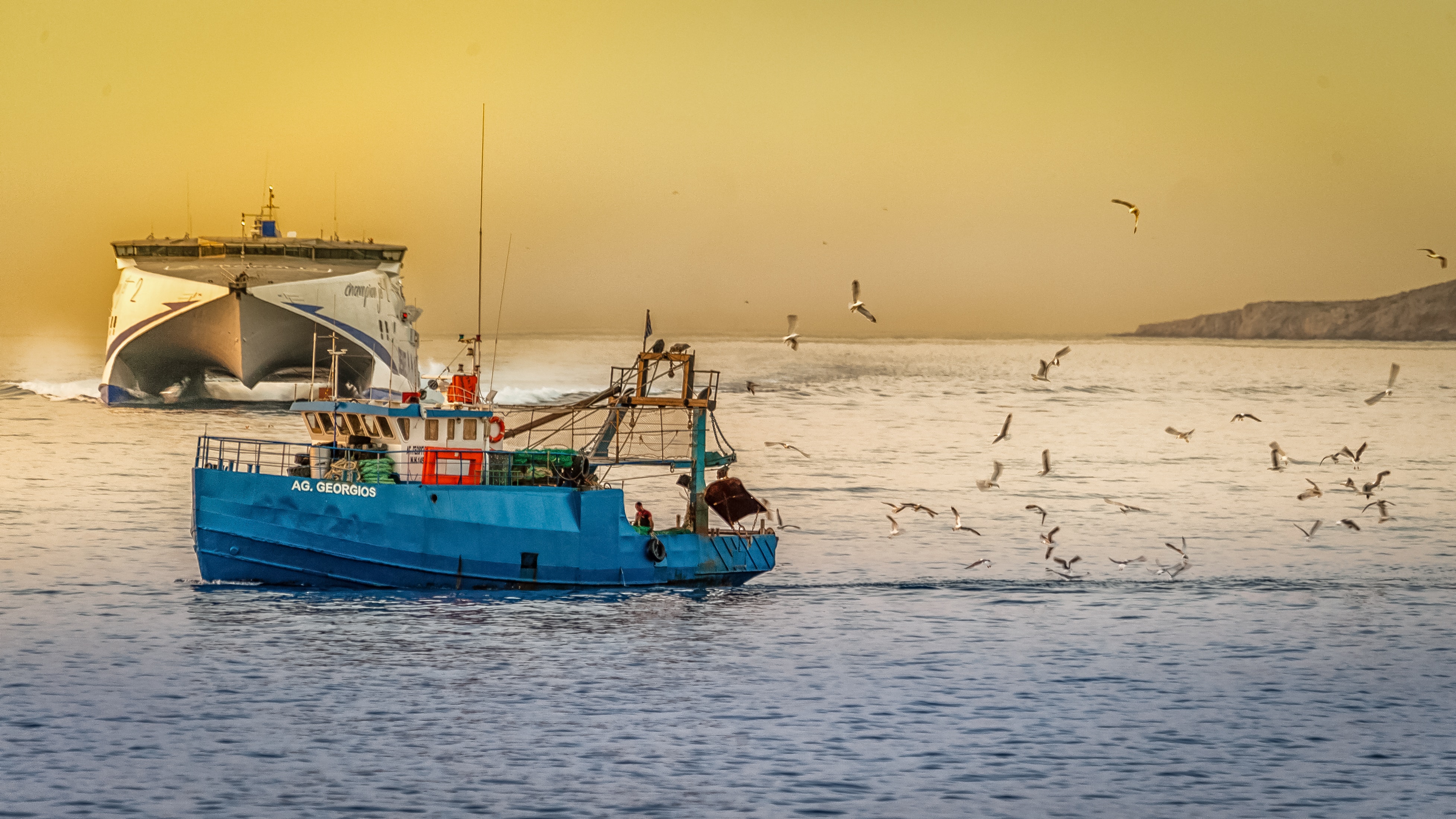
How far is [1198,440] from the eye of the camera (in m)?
105

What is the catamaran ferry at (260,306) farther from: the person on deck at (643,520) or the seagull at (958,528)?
the person on deck at (643,520)

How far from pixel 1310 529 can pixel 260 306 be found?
65410 mm

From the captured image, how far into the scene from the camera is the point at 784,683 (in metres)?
28.1

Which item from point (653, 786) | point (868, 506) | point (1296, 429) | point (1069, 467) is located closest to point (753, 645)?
point (653, 786)

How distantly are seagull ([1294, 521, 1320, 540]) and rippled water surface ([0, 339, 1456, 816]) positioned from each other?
0.34 metres

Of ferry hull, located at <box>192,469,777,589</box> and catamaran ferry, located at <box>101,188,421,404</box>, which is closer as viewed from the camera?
ferry hull, located at <box>192,469,777,589</box>

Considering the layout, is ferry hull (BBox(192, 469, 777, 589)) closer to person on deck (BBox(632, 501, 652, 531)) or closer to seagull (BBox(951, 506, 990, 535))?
person on deck (BBox(632, 501, 652, 531))

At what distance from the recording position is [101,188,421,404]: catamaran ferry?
94.8 meters

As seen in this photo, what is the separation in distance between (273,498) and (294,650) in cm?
474

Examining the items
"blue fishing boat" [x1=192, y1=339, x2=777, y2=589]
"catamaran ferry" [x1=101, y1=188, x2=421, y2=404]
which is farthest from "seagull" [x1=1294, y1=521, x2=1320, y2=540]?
"catamaran ferry" [x1=101, y1=188, x2=421, y2=404]

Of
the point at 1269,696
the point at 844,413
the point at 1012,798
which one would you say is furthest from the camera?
the point at 844,413

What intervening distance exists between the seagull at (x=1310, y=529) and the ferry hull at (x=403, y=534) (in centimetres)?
2687

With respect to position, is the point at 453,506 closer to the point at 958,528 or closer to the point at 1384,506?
the point at 958,528

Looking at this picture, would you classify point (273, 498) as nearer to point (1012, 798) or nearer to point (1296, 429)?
point (1012, 798)
